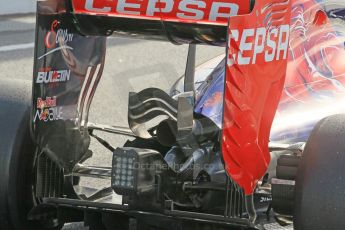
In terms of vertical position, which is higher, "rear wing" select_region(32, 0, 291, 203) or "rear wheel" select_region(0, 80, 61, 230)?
"rear wing" select_region(32, 0, 291, 203)

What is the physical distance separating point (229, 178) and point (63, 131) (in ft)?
2.99

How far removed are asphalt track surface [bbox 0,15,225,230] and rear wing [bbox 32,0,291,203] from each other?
1.28 feet

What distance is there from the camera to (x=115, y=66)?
32.6 feet

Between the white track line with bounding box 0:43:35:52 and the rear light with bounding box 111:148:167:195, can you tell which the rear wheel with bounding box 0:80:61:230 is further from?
the white track line with bounding box 0:43:35:52

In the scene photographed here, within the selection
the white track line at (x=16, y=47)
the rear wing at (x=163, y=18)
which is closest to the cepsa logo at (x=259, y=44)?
the rear wing at (x=163, y=18)

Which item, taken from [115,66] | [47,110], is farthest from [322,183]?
[115,66]

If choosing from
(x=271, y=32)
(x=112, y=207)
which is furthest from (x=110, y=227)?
(x=271, y=32)

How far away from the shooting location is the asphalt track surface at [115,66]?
17.0ft

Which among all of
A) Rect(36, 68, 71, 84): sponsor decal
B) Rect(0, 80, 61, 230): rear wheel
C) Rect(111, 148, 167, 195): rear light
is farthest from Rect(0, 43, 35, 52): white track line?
Rect(111, 148, 167, 195): rear light

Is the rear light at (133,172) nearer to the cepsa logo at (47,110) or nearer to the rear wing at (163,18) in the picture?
the cepsa logo at (47,110)

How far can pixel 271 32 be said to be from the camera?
4.05 meters

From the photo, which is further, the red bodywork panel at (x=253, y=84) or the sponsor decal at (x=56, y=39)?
the sponsor decal at (x=56, y=39)

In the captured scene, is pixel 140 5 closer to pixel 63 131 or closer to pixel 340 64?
pixel 63 131

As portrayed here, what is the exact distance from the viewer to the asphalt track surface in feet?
17.0
